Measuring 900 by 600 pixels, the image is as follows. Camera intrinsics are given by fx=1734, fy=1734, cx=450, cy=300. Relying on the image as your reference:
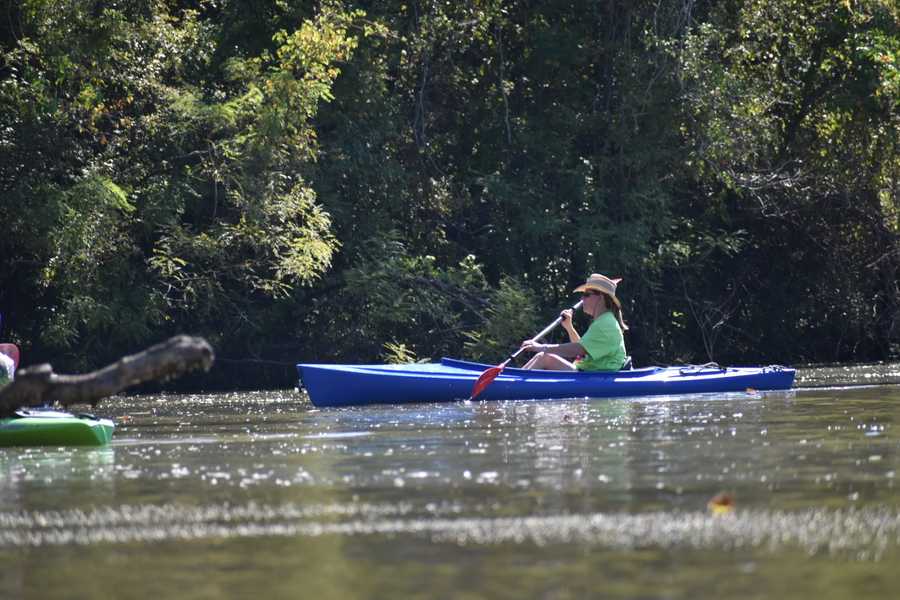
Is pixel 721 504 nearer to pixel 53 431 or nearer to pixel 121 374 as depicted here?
pixel 121 374

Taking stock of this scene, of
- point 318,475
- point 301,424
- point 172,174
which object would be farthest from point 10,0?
point 318,475

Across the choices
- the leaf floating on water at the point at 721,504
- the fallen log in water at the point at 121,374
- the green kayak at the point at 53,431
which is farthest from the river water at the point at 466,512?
the fallen log in water at the point at 121,374

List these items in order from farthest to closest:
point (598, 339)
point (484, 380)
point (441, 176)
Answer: point (441, 176), point (598, 339), point (484, 380)

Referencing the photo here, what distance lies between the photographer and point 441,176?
25.5m

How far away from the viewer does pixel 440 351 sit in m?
22.7

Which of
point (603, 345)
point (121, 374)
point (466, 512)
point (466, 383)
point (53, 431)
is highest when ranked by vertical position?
point (603, 345)

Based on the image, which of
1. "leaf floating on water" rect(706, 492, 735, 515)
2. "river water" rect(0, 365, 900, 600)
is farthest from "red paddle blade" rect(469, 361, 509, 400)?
"leaf floating on water" rect(706, 492, 735, 515)

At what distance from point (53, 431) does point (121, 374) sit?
4.79 metres

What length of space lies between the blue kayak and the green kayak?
443 cm

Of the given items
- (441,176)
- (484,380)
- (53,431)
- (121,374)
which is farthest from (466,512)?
(441,176)

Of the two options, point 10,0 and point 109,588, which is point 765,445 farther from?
point 10,0

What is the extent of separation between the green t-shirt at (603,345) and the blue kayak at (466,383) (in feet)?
0.96

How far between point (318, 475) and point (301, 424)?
4.67m

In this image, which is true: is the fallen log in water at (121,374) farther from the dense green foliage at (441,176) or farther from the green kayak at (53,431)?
the dense green foliage at (441,176)
